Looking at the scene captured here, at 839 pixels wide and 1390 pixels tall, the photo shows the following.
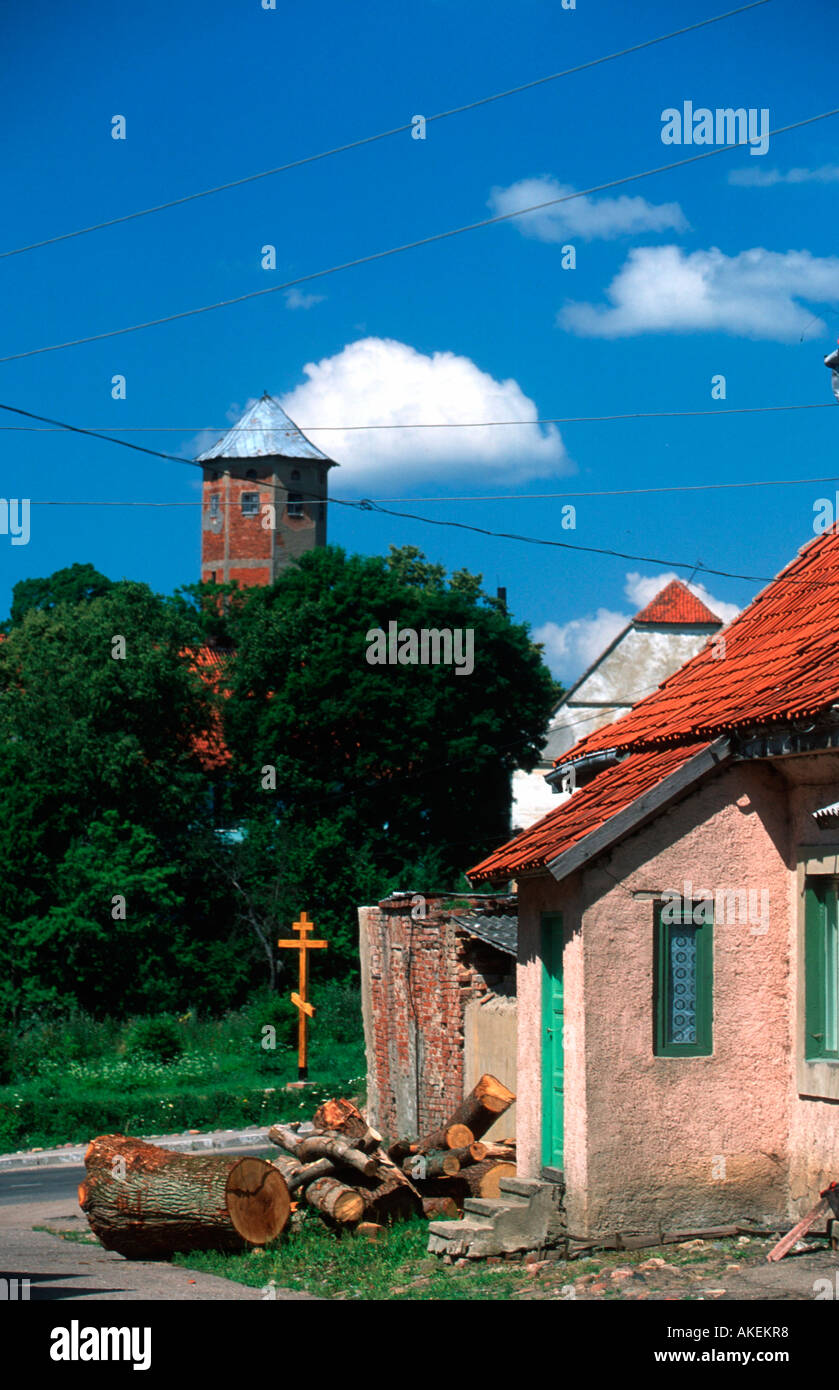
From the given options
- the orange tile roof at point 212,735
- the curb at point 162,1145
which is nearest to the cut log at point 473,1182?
the curb at point 162,1145

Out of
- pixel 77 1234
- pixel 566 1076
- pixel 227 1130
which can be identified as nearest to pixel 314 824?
pixel 227 1130

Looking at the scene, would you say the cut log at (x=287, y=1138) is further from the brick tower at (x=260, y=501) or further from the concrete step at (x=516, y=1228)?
the brick tower at (x=260, y=501)

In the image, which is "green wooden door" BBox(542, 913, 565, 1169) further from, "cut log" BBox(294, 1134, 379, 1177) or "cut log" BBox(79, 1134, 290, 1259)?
"cut log" BBox(79, 1134, 290, 1259)

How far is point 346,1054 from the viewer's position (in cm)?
3269

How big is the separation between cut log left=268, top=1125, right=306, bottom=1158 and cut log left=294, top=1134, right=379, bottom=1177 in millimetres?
306

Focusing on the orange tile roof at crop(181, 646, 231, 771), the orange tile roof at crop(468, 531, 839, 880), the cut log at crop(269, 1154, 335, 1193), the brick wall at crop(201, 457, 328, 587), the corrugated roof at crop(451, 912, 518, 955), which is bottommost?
the cut log at crop(269, 1154, 335, 1193)

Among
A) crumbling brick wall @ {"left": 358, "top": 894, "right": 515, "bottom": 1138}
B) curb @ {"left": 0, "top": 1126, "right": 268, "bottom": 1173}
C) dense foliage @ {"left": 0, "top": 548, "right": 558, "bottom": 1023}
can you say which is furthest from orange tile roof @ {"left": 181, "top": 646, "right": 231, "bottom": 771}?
crumbling brick wall @ {"left": 358, "top": 894, "right": 515, "bottom": 1138}

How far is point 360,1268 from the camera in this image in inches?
485

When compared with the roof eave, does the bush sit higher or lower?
lower

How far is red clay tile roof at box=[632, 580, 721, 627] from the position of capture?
50531 millimetres

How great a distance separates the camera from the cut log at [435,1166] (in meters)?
14.2
